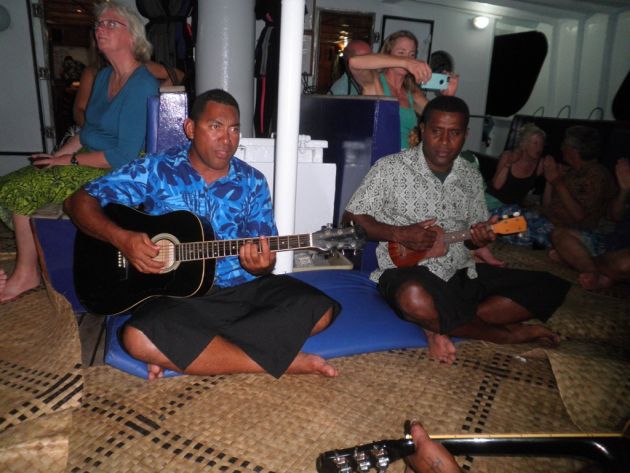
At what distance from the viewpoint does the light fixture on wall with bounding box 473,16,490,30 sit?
345 inches

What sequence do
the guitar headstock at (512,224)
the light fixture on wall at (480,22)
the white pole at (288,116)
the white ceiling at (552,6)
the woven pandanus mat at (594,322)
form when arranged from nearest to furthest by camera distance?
the guitar headstock at (512,224), the white pole at (288,116), the woven pandanus mat at (594,322), the white ceiling at (552,6), the light fixture on wall at (480,22)

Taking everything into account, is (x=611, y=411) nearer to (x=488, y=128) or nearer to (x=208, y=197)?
(x=208, y=197)

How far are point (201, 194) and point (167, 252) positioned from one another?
1.09 feet

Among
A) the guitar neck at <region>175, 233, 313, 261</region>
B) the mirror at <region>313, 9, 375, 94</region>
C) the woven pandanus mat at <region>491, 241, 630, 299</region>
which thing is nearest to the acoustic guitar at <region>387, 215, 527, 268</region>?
the guitar neck at <region>175, 233, 313, 261</region>

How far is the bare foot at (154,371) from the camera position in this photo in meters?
1.92

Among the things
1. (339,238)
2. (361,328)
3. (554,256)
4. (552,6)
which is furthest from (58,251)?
(552,6)

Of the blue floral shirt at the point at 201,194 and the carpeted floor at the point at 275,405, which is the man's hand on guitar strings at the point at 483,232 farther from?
the blue floral shirt at the point at 201,194

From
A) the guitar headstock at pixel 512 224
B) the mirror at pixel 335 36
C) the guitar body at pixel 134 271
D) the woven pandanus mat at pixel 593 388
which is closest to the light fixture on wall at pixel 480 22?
the mirror at pixel 335 36

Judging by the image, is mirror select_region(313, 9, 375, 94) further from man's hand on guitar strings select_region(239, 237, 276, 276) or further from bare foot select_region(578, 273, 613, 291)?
man's hand on guitar strings select_region(239, 237, 276, 276)

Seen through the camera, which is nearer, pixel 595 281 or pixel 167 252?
pixel 167 252

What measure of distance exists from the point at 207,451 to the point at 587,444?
1.23 meters

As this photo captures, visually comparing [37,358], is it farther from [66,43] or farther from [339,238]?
[66,43]

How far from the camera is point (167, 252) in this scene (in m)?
1.99

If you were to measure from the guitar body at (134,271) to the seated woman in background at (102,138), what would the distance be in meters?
0.69
